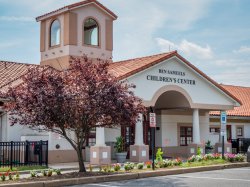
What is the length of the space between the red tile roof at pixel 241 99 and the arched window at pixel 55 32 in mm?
11953

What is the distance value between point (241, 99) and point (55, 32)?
17.7 meters

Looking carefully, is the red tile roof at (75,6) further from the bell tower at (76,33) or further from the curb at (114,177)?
the curb at (114,177)

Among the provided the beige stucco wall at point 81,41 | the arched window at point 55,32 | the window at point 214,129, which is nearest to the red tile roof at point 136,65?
the beige stucco wall at point 81,41

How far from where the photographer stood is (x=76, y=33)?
28422 millimetres

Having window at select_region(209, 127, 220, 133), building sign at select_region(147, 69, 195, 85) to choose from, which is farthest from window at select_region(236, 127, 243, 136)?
building sign at select_region(147, 69, 195, 85)

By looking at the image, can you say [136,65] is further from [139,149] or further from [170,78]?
[139,149]

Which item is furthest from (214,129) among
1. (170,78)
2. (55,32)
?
(55,32)

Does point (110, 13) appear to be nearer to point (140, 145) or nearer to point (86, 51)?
point (86, 51)

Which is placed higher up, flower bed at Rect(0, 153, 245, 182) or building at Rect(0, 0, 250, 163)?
building at Rect(0, 0, 250, 163)

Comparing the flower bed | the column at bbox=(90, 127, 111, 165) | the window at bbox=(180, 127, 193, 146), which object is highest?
the window at bbox=(180, 127, 193, 146)

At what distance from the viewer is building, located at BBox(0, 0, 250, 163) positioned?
76.6 feet

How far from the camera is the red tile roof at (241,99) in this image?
116 ft

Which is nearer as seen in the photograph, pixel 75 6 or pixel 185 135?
pixel 75 6

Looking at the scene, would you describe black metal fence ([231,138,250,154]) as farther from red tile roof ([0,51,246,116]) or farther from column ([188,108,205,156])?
red tile roof ([0,51,246,116])
